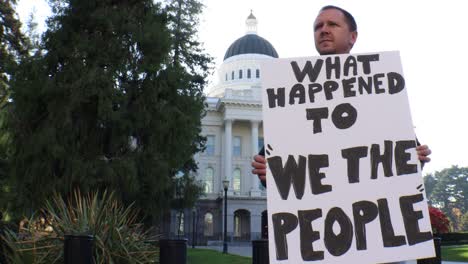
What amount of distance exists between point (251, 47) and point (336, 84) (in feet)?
223

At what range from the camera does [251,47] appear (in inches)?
2753

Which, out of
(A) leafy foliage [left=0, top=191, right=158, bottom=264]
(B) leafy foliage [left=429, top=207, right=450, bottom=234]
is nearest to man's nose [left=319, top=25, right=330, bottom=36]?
(A) leafy foliage [left=0, top=191, right=158, bottom=264]

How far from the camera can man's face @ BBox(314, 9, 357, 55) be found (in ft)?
9.39

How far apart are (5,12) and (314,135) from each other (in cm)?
2456

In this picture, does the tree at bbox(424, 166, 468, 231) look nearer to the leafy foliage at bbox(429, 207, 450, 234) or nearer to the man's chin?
A: the leafy foliage at bbox(429, 207, 450, 234)

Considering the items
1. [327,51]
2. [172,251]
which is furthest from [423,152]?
[172,251]

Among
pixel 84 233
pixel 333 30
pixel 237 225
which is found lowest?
pixel 84 233

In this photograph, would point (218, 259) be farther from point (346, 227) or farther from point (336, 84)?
point (346, 227)

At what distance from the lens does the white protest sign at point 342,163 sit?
2.44 meters

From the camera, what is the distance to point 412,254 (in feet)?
7.85

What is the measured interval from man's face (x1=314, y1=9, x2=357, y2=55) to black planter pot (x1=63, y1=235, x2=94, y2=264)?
257 centimetres

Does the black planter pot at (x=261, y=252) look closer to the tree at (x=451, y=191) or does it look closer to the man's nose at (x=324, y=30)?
the man's nose at (x=324, y=30)

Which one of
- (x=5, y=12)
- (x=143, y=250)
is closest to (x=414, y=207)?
(x=143, y=250)

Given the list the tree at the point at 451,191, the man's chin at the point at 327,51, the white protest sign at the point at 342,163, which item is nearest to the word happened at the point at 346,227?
the white protest sign at the point at 342,163
